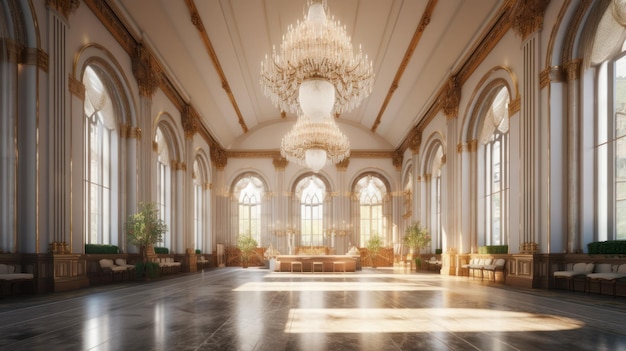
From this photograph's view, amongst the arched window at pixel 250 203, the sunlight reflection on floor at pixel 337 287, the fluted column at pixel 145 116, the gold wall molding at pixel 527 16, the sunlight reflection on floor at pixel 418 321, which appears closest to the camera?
the sunlight reflection on floor at pixel 418 321

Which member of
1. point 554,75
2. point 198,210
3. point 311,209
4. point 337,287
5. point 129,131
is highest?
point 554,75

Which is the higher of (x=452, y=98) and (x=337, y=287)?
(x=452, y=98)

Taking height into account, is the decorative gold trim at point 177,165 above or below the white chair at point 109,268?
above

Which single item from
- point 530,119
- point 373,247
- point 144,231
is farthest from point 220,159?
point 530,119

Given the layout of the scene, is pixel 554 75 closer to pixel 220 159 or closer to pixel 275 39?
pixel 275 39

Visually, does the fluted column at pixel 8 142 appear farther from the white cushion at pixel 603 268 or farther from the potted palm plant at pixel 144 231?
the white cushion at pixel 603 268

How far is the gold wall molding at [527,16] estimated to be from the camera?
31.0 feet

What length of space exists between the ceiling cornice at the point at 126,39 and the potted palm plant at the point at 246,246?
777 cm

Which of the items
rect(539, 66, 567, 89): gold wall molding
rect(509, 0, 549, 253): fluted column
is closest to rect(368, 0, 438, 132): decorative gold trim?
rect(509, 0, 549, 253): fluted column

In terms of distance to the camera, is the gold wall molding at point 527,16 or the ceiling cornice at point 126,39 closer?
the gold wall molding at point 527,16

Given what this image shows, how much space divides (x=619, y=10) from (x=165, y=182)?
13.6 metres

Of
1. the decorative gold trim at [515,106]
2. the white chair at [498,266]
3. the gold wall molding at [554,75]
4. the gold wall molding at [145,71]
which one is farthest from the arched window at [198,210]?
the gold wall molding at [554,75]

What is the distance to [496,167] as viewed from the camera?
13586 mm

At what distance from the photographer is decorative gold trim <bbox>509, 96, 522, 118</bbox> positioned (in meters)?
10.4
